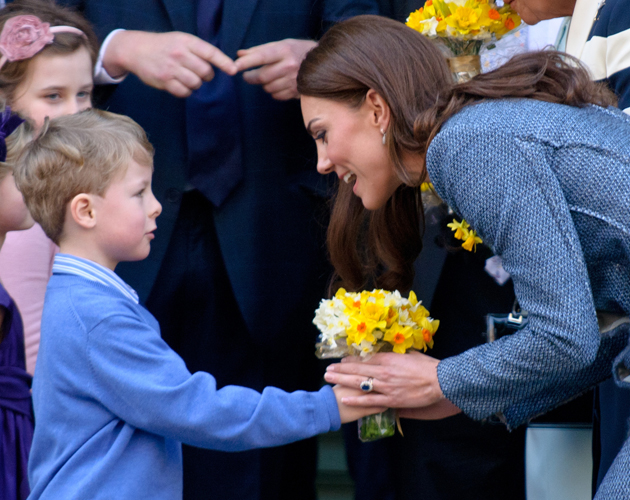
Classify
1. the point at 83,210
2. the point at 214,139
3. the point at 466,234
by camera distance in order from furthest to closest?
the point at 214,139, the point at 466,234, the point at 83,210

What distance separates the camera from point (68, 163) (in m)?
1.97

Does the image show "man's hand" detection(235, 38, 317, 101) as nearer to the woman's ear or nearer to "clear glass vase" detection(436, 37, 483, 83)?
"clear glass vase" detection(436, 37, 483, 83)

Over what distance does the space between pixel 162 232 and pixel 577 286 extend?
1.65 m

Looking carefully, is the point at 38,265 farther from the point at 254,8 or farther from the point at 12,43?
the point at 254,8

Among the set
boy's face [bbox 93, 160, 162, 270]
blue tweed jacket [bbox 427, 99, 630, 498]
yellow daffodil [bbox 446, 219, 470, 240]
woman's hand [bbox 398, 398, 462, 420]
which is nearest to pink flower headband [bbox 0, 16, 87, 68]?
boy's face [bbox 93, 160, 162, 270]

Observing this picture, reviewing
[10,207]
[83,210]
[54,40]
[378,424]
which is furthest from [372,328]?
[54,40]

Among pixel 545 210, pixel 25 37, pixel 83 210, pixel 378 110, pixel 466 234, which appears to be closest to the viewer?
pixel 545 210

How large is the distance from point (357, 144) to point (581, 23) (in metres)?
0.77

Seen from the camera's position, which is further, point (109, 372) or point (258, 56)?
point (258, 56)

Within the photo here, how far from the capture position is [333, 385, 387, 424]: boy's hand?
2.04 metres

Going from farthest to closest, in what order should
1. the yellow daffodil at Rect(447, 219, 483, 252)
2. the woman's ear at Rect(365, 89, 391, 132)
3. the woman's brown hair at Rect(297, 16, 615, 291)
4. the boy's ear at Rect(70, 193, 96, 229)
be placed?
the yellow daffodil at Rect(447, 219, 483, 252) → the woman's ear at Rect(365, 89, 391, 132) → the boy's ear at Rect(70, 193, 96, 229) → the woman's brown hair at Rect(297, 16, 615, 291)

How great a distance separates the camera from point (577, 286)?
157cm

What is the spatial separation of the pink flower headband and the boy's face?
88cm

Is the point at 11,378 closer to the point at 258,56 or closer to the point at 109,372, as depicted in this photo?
the point at 109,372
